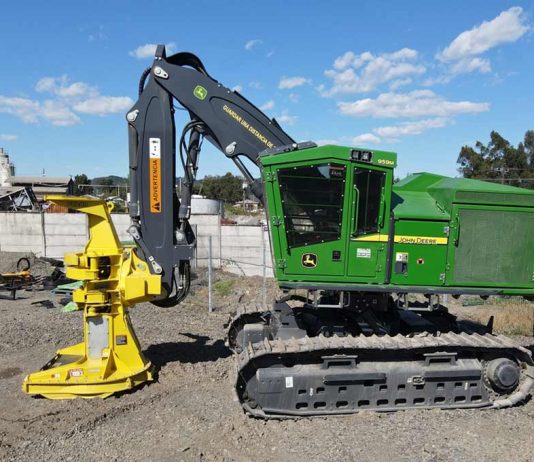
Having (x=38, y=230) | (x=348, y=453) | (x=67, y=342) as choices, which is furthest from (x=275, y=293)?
(x=38, y=230)

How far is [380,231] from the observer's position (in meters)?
5.50

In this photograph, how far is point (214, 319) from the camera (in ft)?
33.3

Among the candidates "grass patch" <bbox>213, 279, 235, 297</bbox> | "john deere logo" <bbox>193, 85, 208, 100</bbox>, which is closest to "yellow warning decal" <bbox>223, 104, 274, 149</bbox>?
"john deere logo" <bbox>193, 85, 208, 100</bbox>

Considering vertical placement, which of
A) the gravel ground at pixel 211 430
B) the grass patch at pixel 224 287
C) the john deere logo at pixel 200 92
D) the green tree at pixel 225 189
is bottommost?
the grass patch at pixel 224 287

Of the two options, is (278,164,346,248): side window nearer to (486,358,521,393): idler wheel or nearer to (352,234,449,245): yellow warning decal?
(352,234,449,245): yellow warning decal

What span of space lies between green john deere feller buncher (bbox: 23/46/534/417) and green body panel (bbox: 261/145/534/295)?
13 mm

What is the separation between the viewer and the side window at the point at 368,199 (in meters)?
5.42

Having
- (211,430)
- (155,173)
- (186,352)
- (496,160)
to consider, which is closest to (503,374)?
(211,430)

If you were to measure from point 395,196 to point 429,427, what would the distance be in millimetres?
2810

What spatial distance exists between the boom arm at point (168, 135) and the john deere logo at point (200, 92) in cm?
1

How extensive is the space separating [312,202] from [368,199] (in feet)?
2.23

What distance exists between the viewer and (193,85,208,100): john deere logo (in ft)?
19.7

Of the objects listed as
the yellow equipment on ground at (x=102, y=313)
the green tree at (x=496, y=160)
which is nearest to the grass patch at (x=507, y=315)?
the yellow equipment on ground at (x=102, y=313)

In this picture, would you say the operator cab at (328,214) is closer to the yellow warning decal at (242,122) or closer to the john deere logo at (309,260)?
the john deere logo at (309,260)
